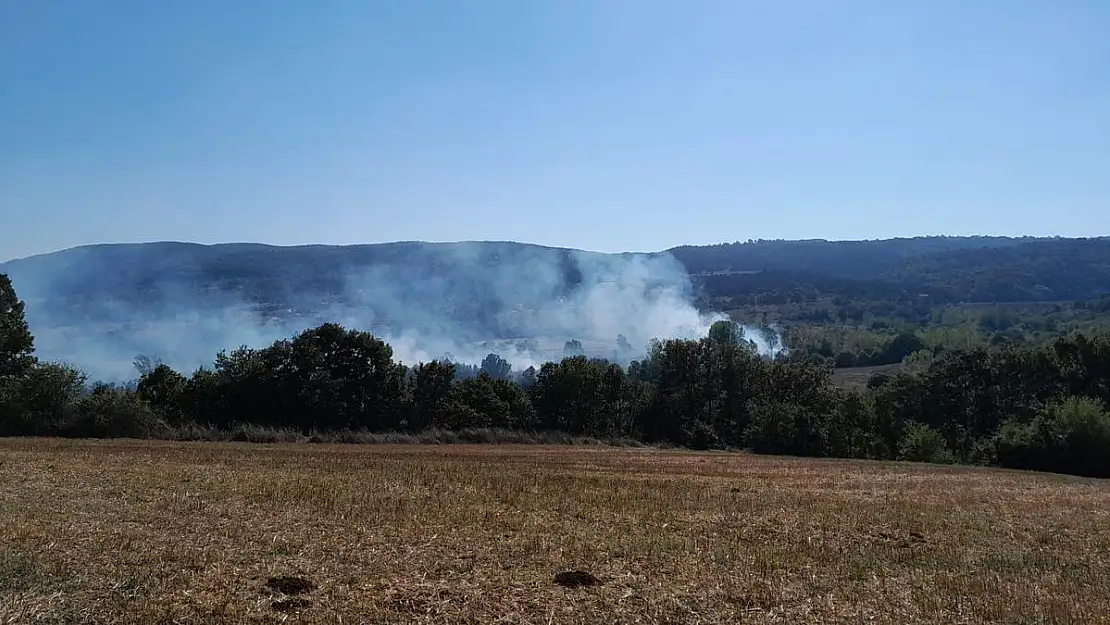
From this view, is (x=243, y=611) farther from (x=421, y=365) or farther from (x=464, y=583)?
(x=421, y=365)

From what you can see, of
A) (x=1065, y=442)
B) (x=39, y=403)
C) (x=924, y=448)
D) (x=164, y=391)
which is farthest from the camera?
(x=164, y=391)

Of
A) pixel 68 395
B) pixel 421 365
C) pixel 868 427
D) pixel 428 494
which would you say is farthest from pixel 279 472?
pixel 868 427

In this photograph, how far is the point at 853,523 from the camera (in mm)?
17938

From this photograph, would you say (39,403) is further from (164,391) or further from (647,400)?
(647,400)

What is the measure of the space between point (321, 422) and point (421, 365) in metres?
10.5

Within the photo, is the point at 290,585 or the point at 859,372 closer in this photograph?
the point at 290,585

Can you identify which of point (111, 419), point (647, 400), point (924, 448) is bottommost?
point (924, 448)

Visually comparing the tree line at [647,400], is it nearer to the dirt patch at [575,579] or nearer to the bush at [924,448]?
the bush at [924,448]

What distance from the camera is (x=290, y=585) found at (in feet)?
35.4

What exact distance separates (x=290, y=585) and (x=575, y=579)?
370 centimetres

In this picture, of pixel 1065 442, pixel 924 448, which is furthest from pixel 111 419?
pixel 1065 442

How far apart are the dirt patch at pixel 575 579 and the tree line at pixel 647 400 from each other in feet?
131

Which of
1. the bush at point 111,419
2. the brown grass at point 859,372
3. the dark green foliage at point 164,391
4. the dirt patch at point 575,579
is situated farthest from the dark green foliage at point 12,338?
the brown grass at point 859,372

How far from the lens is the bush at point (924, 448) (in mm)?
57487
